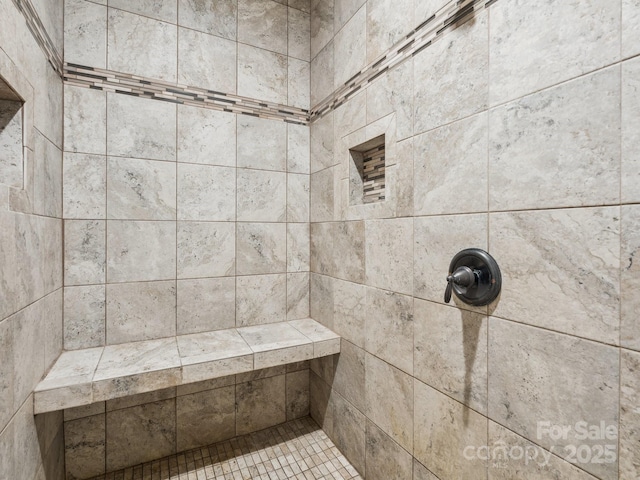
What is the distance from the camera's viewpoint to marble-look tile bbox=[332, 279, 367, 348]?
5.46 feet

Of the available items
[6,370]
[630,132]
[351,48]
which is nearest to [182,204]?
[6,370]

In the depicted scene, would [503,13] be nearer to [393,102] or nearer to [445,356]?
[393,102]

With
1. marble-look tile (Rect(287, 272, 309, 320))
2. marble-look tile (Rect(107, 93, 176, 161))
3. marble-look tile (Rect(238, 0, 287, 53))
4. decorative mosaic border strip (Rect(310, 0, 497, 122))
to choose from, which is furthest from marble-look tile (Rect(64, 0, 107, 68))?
marble-look tile (Rect(287, 272, 309, 320))

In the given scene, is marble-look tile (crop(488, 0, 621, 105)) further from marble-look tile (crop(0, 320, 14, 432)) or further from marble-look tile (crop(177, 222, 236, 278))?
marble-look tile (crop(0, 320, 14, 432))

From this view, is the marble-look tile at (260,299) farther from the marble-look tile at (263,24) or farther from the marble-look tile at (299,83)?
the marble-look tile at (263,24)

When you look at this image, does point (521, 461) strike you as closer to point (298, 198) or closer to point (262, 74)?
point (298, 198)

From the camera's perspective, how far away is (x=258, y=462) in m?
1.79

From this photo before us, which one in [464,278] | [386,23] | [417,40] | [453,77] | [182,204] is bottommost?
[464,278]

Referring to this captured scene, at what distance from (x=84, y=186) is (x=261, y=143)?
106cm

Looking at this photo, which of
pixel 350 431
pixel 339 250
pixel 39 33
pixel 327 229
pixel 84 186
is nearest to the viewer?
pixel 39 33

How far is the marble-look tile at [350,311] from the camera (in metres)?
1.66

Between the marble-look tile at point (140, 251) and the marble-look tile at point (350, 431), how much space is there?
4.32 feet

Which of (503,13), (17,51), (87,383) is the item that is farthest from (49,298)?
(503,13)

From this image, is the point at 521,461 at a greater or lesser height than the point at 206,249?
lesser
